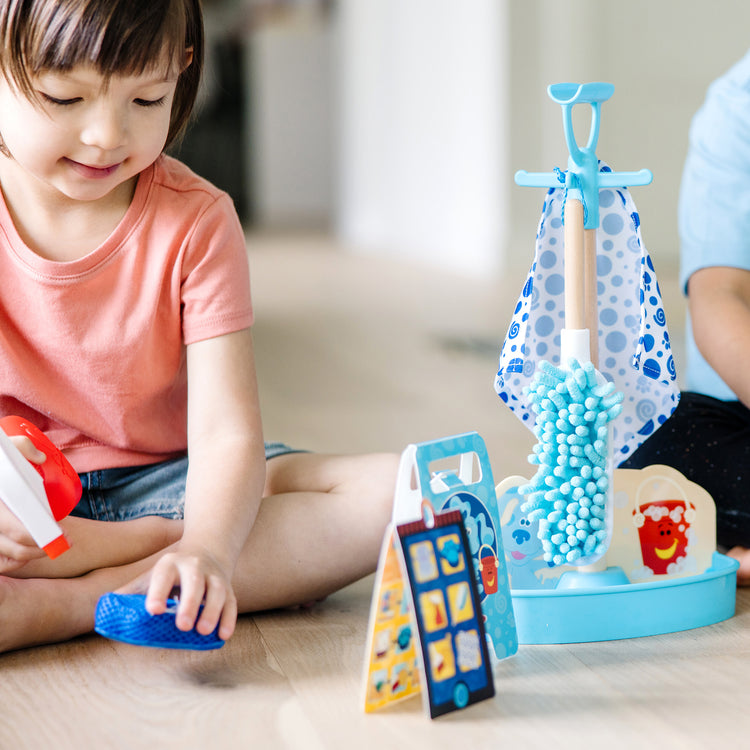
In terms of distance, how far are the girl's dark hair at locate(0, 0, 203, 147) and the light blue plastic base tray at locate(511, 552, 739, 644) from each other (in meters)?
0.44

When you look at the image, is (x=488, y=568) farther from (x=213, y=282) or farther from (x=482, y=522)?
(x=213, y=282)

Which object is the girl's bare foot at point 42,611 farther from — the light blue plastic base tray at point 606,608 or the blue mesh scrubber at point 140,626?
the light blue plastic base tray at point 606,608

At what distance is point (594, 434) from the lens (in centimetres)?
73

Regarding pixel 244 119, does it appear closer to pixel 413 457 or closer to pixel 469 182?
pixel 469 182

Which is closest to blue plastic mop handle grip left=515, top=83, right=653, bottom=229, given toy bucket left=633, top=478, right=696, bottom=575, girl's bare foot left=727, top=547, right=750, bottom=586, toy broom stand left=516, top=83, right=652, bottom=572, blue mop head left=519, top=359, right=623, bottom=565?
toy broom stand left=516, top=83, right=652, bottom=572

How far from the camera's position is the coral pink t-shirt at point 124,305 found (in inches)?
33.4

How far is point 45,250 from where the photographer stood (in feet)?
2.81

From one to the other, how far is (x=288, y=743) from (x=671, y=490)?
36cm

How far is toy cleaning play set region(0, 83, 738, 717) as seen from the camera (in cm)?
64

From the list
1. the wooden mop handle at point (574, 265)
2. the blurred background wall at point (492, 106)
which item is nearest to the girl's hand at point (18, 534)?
the wooden mop handle at point (574, 265)

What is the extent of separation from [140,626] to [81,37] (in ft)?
1.21

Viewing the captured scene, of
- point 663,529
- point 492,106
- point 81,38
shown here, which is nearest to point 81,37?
point 81,38

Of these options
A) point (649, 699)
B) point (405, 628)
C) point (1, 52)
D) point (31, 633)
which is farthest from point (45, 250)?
point (649, 699)

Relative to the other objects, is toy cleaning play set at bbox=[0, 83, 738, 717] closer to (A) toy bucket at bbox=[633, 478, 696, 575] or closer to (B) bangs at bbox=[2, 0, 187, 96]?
(A) toy bucket at bbox=[633, 478, 696, 575]
